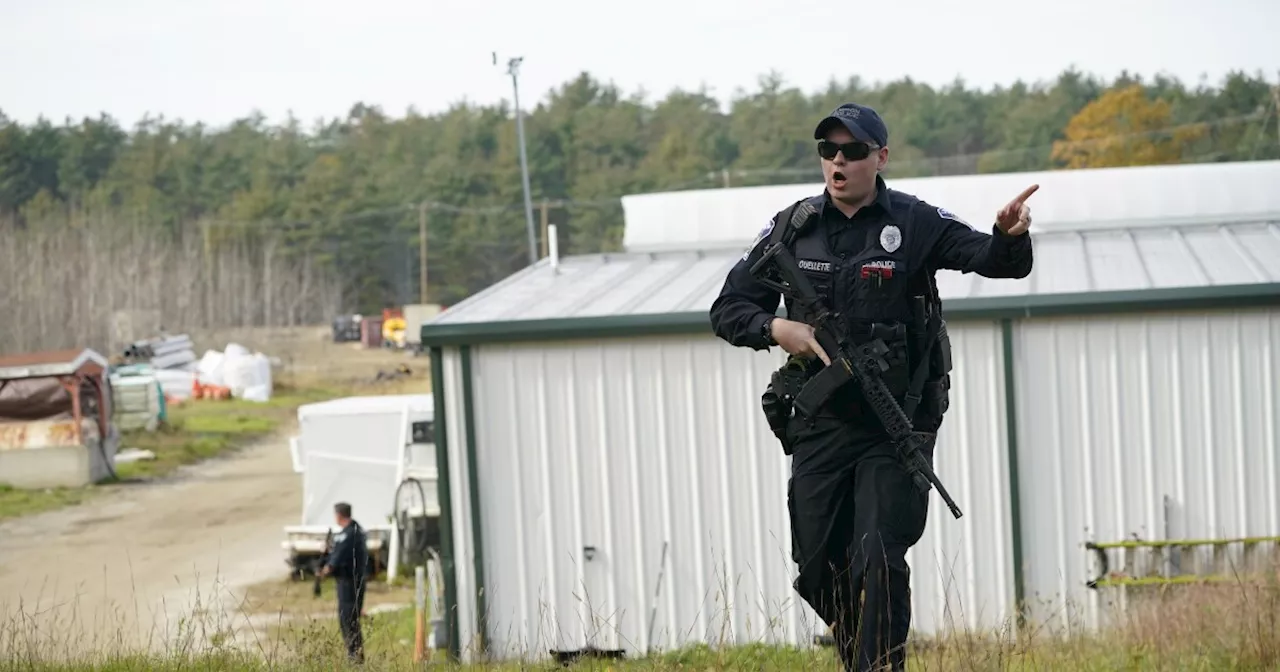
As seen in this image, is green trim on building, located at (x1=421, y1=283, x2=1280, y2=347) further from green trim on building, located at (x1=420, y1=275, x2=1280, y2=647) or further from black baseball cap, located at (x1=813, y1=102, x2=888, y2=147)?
black baseball cap, located at (x1=813, y1=102, x2=888, y2=147)

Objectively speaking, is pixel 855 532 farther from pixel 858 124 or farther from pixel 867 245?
pixel 858 124

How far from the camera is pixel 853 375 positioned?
462cm

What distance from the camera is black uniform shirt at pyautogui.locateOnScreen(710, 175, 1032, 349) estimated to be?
4672 millimetres

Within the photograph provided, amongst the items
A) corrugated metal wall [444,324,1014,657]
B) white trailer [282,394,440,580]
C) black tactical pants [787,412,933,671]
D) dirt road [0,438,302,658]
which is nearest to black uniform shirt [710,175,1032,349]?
black tactical pants [787,412,933,671]

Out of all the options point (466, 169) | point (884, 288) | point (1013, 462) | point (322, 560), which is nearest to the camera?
point (884, 288)

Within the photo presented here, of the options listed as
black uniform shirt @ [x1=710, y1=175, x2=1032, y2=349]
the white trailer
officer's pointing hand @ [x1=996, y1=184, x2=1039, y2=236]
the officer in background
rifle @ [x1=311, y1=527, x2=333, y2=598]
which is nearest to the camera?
officer's pointing hand @ [x1=996, y1=184, x2=1039, y2=236]

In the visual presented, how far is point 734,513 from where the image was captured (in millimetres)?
11969

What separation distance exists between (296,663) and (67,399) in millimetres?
23773

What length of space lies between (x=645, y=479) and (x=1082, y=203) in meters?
7.51

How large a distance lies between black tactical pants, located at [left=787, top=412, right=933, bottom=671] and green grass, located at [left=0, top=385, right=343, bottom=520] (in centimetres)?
2160

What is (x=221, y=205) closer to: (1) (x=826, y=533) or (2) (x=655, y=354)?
(2) (x=655, y=354)

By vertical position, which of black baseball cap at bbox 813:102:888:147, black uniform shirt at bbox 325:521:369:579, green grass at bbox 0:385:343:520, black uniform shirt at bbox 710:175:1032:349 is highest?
black baseball cap at bbox 813:102:888:147

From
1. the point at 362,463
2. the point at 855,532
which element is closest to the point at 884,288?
the point at 855,532

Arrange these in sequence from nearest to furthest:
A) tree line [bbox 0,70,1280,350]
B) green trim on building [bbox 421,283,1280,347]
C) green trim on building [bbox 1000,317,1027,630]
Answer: green trim on building [bbox 421,283,1280,347] < green trim on building [bbox 1000,317,1027,630] < tree line [bbox 0,70,1280,350]
